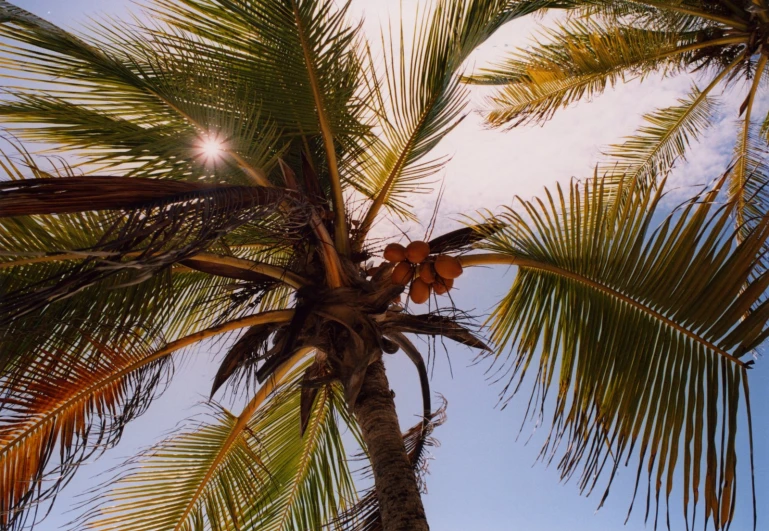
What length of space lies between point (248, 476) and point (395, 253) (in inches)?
72.2

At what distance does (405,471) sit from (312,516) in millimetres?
1671

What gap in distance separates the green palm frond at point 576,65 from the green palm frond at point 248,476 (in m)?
3.92

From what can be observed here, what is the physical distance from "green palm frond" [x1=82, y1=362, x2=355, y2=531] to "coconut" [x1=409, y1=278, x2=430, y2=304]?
111cm

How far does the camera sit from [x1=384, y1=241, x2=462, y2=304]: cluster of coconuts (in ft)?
10.9

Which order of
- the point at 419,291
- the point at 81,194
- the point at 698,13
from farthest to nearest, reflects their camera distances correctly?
the point at 698,13 → the point at 419,291 → the point at 81,194

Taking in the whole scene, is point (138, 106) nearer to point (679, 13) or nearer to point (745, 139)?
point (679, 13)

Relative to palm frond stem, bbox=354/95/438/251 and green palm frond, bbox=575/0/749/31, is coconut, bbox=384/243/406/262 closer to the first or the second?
palm frond stem, bbox=354/95/438/251

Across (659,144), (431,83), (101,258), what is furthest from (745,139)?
(101,258)

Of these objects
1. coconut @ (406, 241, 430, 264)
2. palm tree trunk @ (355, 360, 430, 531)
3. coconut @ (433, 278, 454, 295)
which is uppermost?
coconut @ (406, 241, 430, 264)

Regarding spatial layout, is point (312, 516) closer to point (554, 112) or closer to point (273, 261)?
point (273, 261)

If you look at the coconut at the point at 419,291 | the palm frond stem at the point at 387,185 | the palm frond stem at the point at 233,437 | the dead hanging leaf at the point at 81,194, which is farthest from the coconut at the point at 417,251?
the dead hanging leaf at the point at 81,194

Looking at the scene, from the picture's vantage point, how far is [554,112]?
21.1 feet

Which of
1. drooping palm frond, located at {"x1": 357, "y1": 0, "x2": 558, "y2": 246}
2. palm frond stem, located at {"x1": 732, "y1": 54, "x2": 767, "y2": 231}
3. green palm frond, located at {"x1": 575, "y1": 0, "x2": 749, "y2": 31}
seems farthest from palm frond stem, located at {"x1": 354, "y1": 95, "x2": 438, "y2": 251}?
palm frond stem, located at {"x1": 732, "y1": 54, "x2": 767, "y2": 231}

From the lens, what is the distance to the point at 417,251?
10.9 feet
